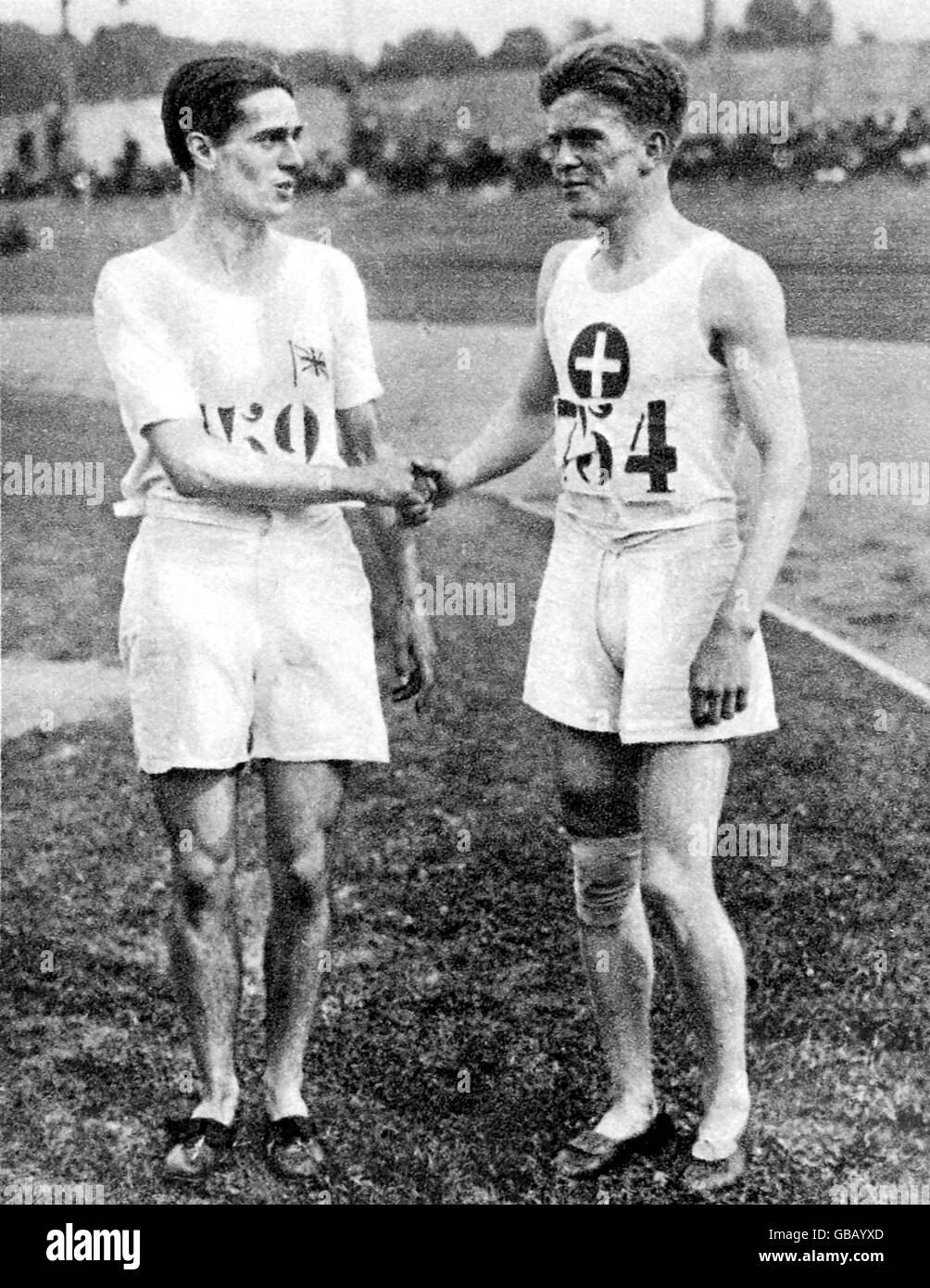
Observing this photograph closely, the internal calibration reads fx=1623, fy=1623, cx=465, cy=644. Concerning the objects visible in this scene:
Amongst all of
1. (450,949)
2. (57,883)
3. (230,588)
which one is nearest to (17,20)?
(230,588)

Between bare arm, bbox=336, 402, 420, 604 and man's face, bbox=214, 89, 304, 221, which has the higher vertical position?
man's face, bbox=214, 89, 304, 221

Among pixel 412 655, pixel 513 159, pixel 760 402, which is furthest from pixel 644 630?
pixel 513 159

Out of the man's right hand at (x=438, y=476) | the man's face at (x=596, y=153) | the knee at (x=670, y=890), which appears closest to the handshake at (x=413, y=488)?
the man's right hand at (x=438, y=476)

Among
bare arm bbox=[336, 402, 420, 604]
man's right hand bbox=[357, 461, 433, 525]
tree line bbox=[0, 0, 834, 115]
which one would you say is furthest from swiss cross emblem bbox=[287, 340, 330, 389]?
tree line bbox=[0, 0, 834, 115]

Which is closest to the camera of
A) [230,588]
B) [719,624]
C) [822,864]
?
[719,624]

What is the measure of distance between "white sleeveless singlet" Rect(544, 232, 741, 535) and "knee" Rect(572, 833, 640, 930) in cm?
63

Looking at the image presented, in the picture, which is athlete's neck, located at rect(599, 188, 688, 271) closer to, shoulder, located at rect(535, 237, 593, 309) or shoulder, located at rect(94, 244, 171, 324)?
shoulder, located at rect(535, 237, 593, 309)

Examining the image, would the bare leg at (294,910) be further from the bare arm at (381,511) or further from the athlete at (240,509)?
the bare arm at (381,511)

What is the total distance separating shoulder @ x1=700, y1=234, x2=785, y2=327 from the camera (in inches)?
114

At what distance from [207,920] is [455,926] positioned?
671 millimetres

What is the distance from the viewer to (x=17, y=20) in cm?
369

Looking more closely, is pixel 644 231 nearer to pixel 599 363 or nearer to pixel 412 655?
pixel 599 363
